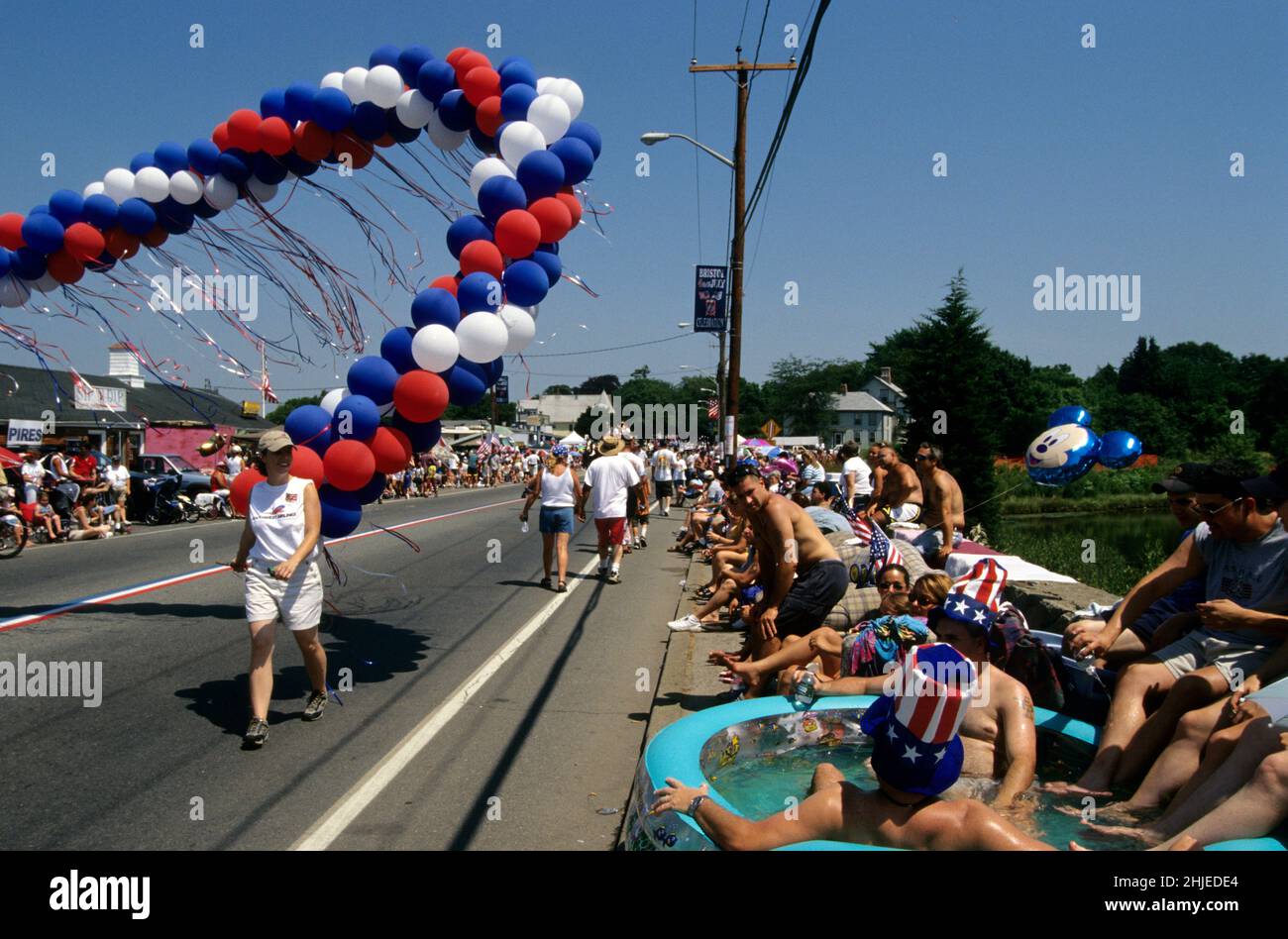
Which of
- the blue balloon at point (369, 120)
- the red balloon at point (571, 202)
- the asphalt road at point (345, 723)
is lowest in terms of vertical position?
the asphalt road at point (345, 723)

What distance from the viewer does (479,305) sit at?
23.7 ft

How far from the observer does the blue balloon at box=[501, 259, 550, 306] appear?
7488 millimetres

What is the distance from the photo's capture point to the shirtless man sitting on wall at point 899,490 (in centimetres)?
1023

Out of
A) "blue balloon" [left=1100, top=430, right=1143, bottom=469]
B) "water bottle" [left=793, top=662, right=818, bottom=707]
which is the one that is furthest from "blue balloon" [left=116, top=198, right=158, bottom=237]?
"blue balloon" [left=1100, top=430, right=1143, bottom=469]

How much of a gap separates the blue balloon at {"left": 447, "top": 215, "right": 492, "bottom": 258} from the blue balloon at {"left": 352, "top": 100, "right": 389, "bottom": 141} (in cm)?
174

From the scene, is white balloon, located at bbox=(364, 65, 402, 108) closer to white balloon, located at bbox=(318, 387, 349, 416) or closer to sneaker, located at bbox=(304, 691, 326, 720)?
white balloon, located at bbox=(318, 387, 349, 416)

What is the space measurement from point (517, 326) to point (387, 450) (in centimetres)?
153

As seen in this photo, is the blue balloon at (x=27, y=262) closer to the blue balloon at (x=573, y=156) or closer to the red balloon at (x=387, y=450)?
the red balloon at (x=387, y=450)

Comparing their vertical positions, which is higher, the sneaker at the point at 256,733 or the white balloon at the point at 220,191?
the white balloon at the point at 220,191

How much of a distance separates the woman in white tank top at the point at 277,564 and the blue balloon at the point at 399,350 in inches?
56.3

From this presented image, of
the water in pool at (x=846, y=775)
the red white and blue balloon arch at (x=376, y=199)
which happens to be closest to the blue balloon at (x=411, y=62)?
the red white and blue balloon arch at (x=376, y=199)

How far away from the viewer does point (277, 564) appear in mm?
5691
